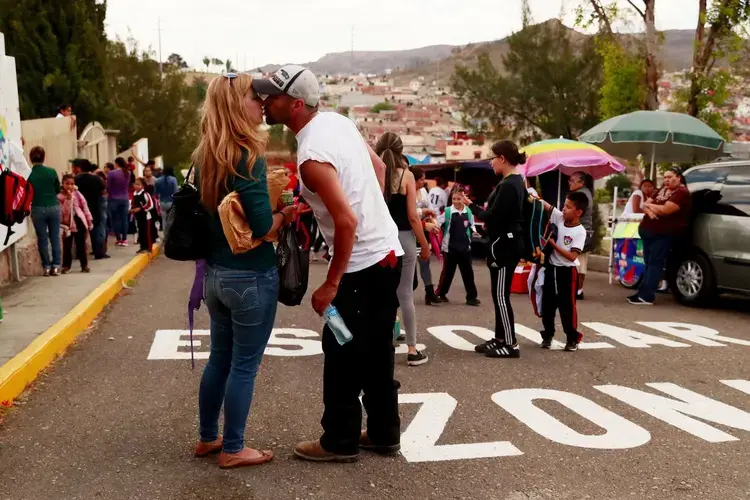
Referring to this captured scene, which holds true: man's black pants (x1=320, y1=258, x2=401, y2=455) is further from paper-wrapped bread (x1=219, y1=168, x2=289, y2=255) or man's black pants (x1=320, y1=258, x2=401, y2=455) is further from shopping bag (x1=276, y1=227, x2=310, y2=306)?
paper-wrapped bread (x1=219, y1=168, x2=289, y2=255)

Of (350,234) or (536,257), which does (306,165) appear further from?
(536,257)

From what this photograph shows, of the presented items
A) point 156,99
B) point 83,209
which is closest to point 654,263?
point 83,209

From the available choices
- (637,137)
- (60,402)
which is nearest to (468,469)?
(60,402)

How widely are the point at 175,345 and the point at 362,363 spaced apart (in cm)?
330

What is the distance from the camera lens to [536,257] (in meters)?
6.57

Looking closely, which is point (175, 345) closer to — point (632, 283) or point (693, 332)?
point (693, 332)

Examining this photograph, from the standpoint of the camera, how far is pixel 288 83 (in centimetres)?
363

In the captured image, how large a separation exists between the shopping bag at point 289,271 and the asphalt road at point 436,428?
0.90 metres

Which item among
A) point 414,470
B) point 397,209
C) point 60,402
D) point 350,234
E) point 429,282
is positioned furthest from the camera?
point 429,282

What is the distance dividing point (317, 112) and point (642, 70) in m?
16.4

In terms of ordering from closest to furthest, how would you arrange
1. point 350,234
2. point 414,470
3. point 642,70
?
point 350,234, point 414,470, point 642,70

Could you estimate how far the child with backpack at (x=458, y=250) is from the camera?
952 cm

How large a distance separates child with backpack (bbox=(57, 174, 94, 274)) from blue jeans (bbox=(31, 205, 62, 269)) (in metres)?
0.43

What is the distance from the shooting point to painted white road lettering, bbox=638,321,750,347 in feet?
24.7
